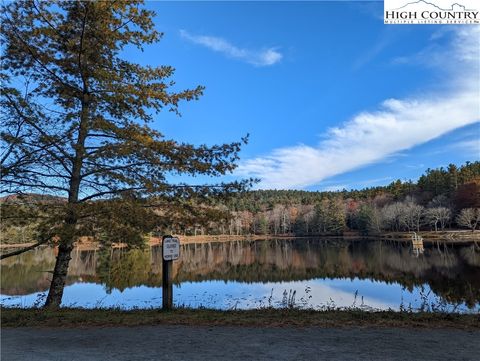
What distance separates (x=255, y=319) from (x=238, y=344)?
5.59 feet

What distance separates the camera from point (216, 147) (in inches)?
374

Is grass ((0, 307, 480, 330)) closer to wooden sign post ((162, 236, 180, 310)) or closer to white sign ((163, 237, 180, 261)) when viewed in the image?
wooden sign post ((162, 236, 180, 310))

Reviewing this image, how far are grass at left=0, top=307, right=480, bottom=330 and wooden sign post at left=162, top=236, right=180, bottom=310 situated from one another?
0.51 m

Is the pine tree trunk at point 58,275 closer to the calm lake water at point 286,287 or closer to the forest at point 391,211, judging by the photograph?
the calm lake water at point 286,287

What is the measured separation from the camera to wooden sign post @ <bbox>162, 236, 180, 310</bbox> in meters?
8.36

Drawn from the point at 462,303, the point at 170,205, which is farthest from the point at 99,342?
the point at 462,303

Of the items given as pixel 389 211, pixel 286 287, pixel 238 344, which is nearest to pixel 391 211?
pixel 389 211

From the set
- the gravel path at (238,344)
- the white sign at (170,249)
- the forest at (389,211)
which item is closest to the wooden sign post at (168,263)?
the white sign at (170,249)

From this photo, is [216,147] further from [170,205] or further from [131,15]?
[131,15]

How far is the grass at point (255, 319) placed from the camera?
618 centimetres

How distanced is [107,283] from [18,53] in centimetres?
1995

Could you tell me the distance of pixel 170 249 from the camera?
337 inches

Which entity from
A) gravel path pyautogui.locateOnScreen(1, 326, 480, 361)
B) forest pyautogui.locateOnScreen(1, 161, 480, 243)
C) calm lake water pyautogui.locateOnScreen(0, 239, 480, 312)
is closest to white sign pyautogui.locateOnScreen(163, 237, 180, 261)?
gravel path pyautogui.locateOnScreen(1, 326, 480, 361)

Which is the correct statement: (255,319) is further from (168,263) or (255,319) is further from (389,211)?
(389,211)
